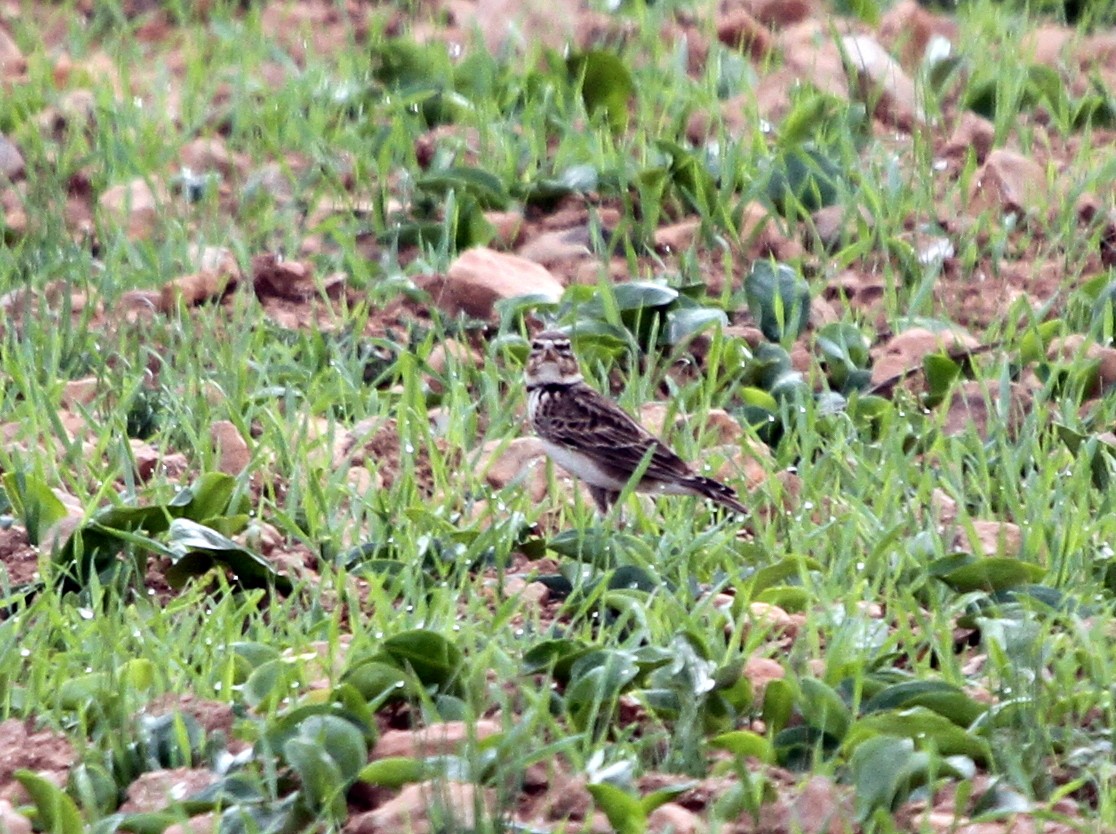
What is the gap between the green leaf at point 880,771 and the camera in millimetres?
3699

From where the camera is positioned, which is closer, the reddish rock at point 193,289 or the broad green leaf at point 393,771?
the broad green leaf at point 393,771

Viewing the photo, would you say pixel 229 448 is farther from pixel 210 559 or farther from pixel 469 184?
pixel 469 184

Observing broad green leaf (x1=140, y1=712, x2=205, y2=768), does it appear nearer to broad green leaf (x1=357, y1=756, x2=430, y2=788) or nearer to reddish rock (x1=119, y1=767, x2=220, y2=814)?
reddish rock (x1=119, y1=767, x2=220, y2=814)

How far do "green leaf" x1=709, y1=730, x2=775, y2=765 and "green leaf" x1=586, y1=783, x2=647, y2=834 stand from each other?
356mm

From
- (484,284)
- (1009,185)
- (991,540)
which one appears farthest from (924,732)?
(1009,185)

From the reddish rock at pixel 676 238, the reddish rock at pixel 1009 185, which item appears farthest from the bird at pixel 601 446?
the reddish rock at pixel 1009 185

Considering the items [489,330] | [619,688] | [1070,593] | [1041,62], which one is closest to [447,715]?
[619,688]

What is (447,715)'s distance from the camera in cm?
406

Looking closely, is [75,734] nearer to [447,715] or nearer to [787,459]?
[447,715]

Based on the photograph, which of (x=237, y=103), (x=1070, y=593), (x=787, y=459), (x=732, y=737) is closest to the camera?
(x=732, y=737)

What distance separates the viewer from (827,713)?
4.01 metres

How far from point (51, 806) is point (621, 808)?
36.4 inches

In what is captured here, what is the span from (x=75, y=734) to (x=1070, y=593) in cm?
201

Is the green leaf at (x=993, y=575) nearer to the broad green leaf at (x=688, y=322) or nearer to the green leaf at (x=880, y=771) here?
the green leaf at (x=880, y=771)
